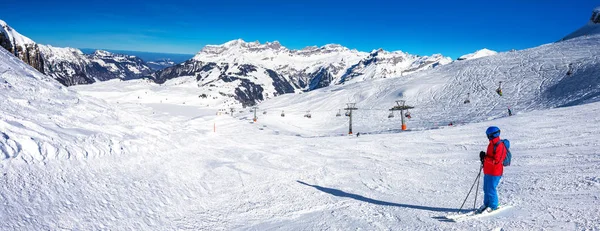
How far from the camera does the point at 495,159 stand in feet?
25.5

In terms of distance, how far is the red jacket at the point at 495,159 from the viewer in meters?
7.74

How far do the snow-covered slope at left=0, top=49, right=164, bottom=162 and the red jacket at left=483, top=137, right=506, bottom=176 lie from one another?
11.4 metres

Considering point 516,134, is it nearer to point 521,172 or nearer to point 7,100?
point 521,172

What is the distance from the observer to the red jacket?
305 inches

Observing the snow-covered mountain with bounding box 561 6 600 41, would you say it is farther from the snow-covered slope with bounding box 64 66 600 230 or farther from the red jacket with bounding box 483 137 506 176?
the red jacket with bounding box 483 137 506 176

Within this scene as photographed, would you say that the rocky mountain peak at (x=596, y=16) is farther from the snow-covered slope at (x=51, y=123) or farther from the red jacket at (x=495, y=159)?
the snow-covered slope at (x=51, y=123)

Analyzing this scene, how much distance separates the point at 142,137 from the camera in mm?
14906

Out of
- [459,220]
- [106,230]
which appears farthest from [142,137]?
[459,220]

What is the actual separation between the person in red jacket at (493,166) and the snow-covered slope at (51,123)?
Answer: 1144cm

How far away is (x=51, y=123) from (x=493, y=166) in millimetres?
14341

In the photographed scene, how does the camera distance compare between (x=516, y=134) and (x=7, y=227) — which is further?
(x=516, y=134)

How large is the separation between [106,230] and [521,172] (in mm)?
13145

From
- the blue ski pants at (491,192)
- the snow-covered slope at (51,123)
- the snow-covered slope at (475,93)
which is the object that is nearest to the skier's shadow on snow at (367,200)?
the blue ski pants at (491,192)

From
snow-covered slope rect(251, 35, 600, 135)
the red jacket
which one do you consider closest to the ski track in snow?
the red jacket
